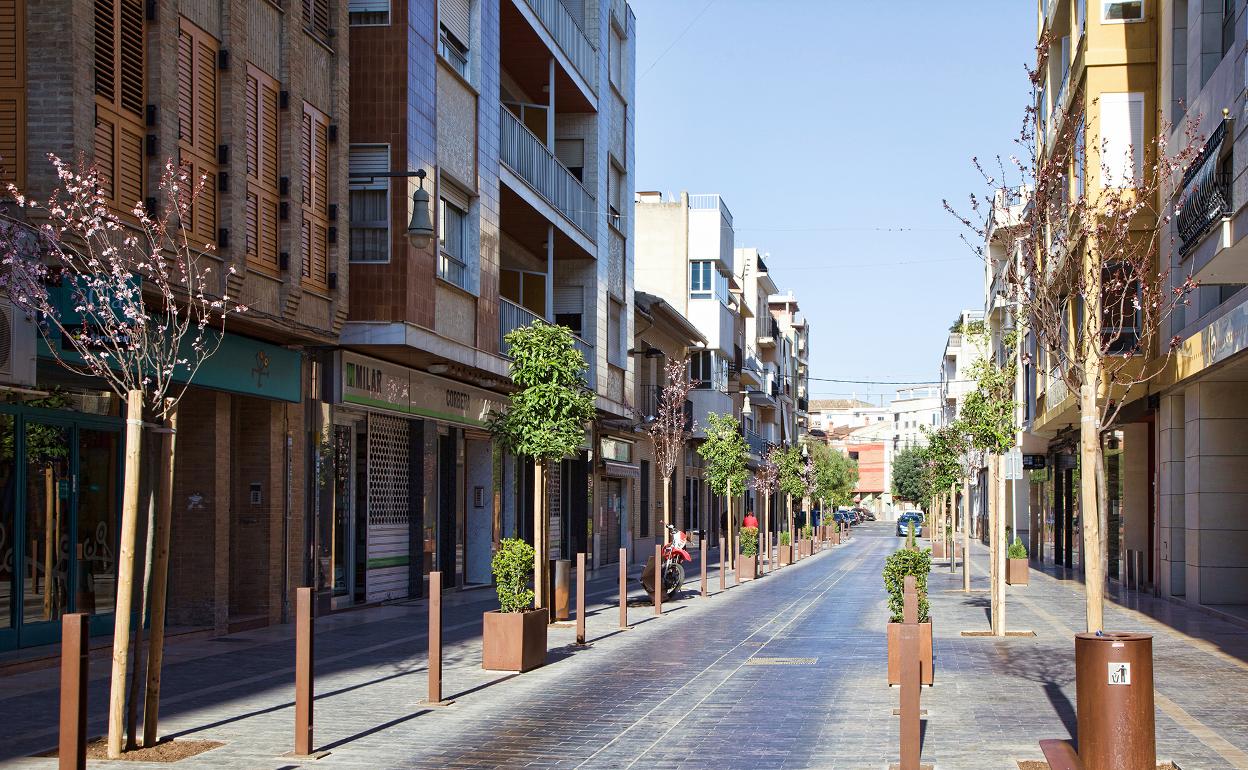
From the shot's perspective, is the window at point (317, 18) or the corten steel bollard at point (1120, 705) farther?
the window at point (317, 18)

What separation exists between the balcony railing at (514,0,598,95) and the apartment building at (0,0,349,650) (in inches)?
378

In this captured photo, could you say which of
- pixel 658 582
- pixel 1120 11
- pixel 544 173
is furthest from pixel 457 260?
pixel 1120 11

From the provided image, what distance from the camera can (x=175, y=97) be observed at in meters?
15.6

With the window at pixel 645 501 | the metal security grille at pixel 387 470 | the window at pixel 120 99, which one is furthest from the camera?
the window at pixel 645 501

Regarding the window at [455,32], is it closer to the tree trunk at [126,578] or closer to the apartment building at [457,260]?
the apartment building at [457,260]

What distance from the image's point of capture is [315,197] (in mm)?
20016

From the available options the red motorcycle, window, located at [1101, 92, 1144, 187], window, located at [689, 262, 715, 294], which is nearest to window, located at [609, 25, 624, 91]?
the red motorcycle

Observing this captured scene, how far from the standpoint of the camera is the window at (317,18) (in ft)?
65.3

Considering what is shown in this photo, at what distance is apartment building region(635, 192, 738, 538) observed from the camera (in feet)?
195

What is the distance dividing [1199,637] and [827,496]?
7747 centimetres

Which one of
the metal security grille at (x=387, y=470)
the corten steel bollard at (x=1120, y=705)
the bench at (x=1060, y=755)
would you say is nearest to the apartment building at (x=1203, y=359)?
the bench at (x=1060, y=755)

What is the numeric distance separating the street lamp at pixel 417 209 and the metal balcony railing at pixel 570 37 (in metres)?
7.88

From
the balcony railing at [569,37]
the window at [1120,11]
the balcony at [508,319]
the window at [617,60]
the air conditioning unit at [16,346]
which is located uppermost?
the window at [617,60]

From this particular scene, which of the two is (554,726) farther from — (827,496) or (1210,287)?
(827,496)
